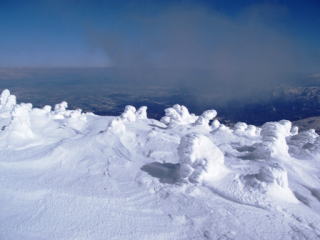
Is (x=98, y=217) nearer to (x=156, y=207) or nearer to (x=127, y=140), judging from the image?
(x=156, y=207)

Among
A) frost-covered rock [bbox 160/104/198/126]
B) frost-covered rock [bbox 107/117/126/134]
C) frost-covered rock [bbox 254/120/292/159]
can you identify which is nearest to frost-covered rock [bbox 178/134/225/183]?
frost-covered rock [bbox 254/120/292/159]

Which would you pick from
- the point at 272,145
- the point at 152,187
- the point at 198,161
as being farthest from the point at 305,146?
the point at 152,187

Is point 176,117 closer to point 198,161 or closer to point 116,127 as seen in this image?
point 116,127

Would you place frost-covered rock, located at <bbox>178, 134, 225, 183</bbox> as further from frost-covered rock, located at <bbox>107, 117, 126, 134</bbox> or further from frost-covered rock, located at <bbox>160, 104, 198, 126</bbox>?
frost-covered rock, located at <bbox>160, 104, 198, 126</bbox>

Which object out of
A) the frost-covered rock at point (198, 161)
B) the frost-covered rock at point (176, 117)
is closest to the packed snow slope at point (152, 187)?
the frost-covered rock at point (198, 161)

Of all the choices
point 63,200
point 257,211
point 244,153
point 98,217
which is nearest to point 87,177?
point 63,200
